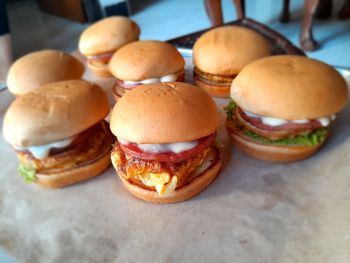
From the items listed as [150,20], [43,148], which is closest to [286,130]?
[43,148]

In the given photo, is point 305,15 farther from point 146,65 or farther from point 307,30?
point 146,65

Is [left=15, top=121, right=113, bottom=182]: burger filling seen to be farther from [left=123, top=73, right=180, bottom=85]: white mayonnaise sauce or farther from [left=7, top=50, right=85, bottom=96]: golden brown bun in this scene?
[left=7, top=50, right=85, bottom=96]: golden brown bun

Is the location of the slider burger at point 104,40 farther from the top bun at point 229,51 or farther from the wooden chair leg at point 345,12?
the wooden chair leg at point 345,12

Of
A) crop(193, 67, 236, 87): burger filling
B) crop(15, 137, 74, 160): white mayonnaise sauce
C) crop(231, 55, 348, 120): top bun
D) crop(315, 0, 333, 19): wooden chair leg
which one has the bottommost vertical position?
crop(315, 0, 333, 19): wooden chair leg

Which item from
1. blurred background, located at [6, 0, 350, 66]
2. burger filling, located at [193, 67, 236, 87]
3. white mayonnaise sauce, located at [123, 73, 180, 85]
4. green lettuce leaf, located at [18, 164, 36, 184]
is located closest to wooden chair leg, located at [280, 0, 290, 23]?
blurred background, located at [6, 0, 350, 66]

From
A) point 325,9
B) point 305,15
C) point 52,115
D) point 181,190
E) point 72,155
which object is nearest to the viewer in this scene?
point 181,190

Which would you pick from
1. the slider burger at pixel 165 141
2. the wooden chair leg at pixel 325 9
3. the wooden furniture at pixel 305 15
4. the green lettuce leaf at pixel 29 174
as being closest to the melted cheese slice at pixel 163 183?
the slider burger at pixel 165 141
